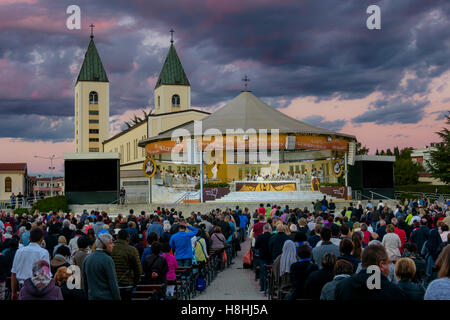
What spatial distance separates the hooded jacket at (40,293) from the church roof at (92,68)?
8485cm

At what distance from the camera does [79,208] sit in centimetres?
3362

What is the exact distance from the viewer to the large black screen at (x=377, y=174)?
38.5m

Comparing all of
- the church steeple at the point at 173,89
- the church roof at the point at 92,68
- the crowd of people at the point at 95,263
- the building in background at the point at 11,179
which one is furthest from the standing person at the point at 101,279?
the church roof at the point at 92,68

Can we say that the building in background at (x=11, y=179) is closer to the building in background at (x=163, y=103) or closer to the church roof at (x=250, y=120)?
the building in background at (x=163, y=103)

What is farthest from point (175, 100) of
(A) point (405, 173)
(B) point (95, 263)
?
(B) point (95, 263)

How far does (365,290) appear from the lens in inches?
176

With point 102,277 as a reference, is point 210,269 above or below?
below

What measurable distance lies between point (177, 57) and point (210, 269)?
66.9 metres

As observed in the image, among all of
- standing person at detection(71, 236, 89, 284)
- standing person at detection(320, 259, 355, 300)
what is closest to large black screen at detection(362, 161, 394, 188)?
standing person at detection(71, 236, 89, 284)

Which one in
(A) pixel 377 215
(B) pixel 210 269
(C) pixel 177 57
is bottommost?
(B) pixel 210 269

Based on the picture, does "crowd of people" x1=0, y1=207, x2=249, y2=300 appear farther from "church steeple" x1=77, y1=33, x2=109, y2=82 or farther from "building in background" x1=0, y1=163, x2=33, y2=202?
"church steeple" x1=77, y1=33, x2=109, y2=82

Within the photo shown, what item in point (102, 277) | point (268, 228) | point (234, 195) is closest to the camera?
point (102, 277)

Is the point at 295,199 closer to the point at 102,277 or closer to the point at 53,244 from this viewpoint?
the point at 53,244
